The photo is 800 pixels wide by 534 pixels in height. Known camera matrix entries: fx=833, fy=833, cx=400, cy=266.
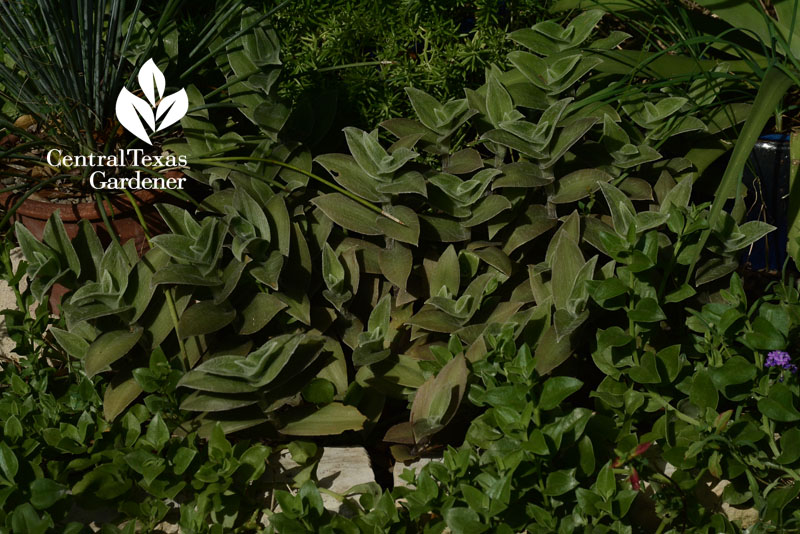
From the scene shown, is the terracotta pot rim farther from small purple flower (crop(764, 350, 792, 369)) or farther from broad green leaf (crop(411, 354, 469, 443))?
small purple flower (crop(764, 350, 792, 369))

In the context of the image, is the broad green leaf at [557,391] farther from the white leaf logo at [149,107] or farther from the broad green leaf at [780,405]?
the white leaf logo at [149,107]

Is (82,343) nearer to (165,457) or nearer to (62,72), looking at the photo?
(165,457)

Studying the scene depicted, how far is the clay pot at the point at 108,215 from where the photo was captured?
2.10m

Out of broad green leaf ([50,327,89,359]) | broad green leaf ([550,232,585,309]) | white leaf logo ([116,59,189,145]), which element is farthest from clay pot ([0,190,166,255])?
broad green leaf ([550,232,585,309])

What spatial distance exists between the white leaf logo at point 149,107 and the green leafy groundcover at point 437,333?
59 millimetres

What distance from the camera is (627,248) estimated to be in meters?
1.69

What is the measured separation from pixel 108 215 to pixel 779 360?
5.19 ft

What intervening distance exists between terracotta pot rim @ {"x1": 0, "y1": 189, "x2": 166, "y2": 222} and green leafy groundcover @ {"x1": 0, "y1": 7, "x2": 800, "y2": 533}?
0.16m

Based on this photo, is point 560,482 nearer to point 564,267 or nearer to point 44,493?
point 564,267

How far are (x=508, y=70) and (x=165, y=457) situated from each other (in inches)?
58.0

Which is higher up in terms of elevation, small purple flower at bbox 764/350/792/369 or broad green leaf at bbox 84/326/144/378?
broad green leaf at bbox 84/326/144/378

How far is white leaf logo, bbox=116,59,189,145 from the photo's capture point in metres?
2.15

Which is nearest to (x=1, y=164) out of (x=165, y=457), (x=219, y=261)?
(x=219, y=261)

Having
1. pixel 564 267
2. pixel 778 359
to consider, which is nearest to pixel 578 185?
pixel 564 267
